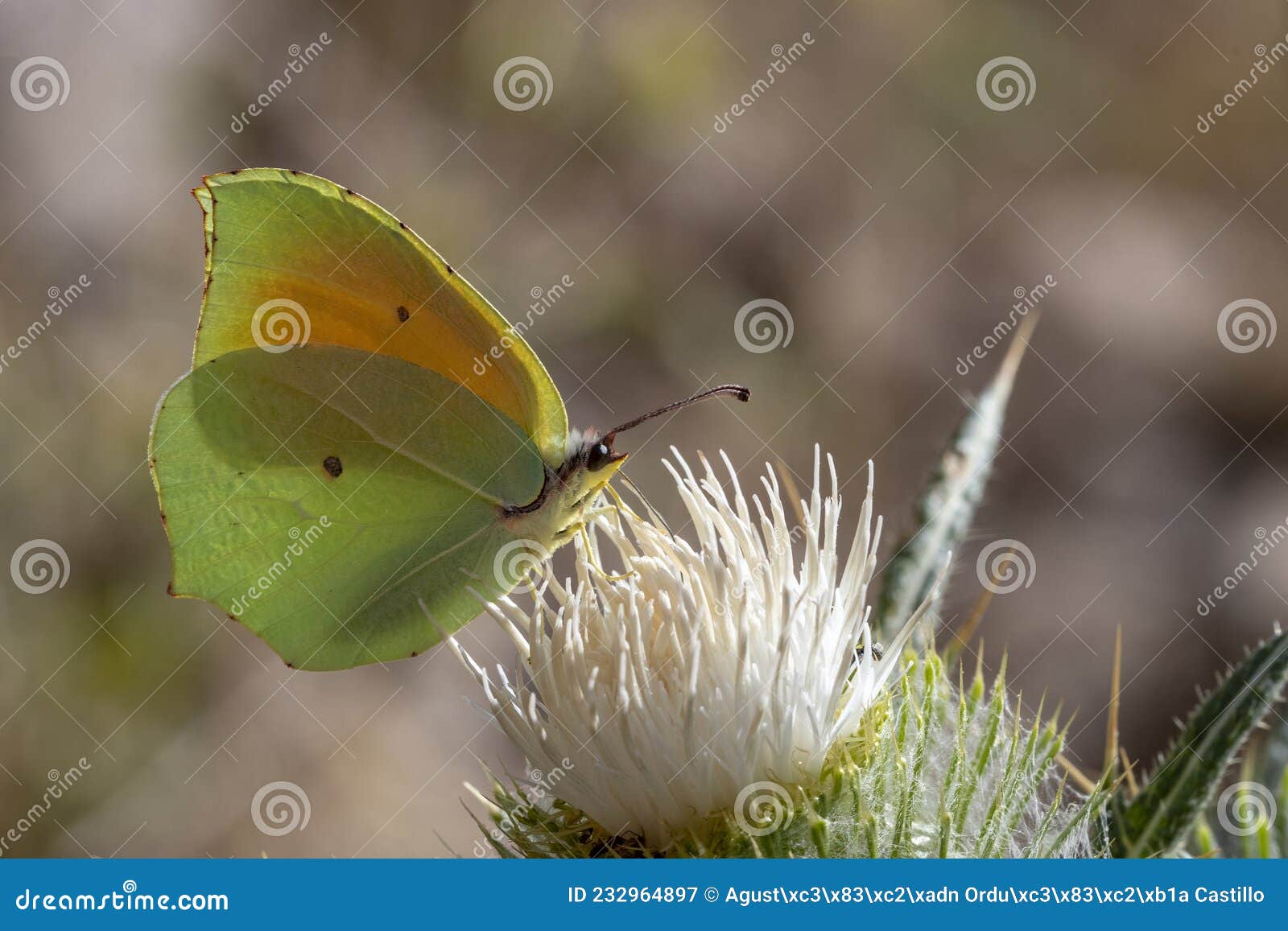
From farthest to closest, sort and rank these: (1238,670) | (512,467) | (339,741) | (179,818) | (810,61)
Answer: (810,61), (339,741), (179,818), (512,467), (1238,670)

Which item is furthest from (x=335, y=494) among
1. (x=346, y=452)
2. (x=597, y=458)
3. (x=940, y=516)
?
(x=940, y=516)

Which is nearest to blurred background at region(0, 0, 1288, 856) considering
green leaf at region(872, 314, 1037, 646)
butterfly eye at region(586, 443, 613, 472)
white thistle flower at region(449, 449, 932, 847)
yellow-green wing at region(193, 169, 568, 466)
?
yellow-green wing at region(193, 169, 568, 466)

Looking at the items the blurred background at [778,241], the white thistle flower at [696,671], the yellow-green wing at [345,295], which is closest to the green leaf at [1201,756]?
the white thistle flower at [696,671]

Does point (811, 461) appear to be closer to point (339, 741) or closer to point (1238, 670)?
point (339, 741)

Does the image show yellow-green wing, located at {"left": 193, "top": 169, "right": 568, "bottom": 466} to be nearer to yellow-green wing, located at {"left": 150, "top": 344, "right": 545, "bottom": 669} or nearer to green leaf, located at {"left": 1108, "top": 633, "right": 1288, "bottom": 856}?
yellow-green wing, located at {"left": 150, "top": 344, "right": 545, "bottom": 669}

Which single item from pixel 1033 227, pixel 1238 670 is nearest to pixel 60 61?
pixel 1033 227

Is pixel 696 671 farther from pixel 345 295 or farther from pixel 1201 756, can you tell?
pixel 345 295
